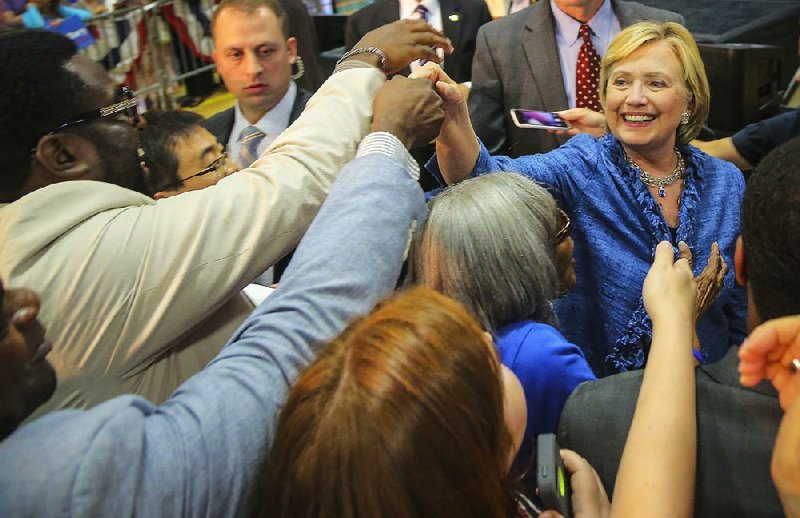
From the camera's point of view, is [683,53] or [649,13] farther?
[649,13]

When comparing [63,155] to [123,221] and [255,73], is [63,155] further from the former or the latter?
[255,73]

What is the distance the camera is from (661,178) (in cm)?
207

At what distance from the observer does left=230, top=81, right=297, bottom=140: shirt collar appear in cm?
254

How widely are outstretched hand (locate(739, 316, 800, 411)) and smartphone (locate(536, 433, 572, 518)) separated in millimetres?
265

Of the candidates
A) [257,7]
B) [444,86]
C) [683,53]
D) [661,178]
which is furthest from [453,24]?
[444,86]

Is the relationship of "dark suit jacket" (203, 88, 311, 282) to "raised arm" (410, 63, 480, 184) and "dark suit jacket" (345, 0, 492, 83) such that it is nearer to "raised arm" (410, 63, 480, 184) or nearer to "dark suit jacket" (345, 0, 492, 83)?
"raised arm" (410, 63, 480, 184)

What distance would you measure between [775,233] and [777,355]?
0.20 meters

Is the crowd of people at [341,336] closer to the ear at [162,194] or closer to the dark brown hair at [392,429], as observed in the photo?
the dark brown hair at [392,429]

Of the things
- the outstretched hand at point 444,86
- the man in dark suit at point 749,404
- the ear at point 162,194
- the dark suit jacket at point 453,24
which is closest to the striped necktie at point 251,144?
the ear at point 162,194

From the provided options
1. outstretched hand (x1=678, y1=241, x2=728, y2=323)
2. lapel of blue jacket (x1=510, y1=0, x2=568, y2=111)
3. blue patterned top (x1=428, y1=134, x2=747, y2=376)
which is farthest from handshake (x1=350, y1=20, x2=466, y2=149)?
lapel of blue jacket (x1=510, y1=0, x2=568, y2=111)

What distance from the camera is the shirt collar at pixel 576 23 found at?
2.89 m

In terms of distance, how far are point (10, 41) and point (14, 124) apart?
0.13 metres

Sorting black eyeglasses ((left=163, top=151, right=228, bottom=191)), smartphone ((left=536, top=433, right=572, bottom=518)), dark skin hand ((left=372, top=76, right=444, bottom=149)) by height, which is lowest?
smartphone ((left=536, top=433, right=572, bottom=518))

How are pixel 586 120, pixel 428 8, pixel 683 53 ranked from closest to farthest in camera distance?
pixel 683 53 < pixel 586 120 < pixel 428 8
